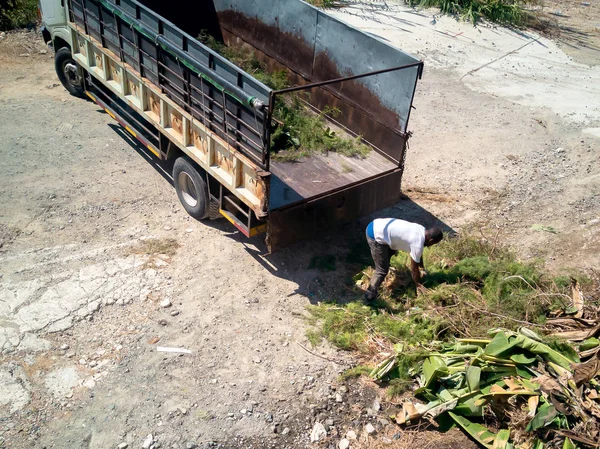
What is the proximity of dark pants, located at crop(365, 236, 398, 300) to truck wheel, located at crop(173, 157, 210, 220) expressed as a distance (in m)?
2.00

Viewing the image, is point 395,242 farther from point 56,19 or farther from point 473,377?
point 56,19

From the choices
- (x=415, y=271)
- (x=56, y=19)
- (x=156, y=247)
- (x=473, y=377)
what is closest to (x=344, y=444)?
(x=473, y=377)

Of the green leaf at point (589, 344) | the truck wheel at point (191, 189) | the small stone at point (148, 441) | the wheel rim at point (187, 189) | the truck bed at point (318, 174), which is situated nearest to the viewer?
the small stone at point (148, 441)

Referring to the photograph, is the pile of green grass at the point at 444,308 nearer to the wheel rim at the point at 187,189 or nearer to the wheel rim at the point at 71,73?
the wheel rim at the point at 187,189

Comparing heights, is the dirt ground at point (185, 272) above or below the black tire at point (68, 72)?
below

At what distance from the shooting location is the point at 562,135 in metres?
9.38

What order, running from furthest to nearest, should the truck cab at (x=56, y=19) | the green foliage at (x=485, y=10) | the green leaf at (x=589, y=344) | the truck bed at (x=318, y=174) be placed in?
the green foliage at (x=485, y=10)
the truck cab at (x=56, y=19)
the truck bed at (x=318, y=174)
the green leaf at (x=589, y=344)

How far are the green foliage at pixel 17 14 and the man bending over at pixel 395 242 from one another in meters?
9.76

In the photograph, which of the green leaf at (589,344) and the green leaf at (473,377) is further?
the green leaf at (589,344)

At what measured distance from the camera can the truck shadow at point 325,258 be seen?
20.1 feet

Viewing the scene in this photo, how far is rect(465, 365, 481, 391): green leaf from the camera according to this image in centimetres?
448

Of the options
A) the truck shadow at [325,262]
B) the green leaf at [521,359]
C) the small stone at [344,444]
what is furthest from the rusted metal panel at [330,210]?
the green leaf at [521,359]

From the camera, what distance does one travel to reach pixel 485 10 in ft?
46.2

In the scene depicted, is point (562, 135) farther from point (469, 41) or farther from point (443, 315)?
point (443, 315)
